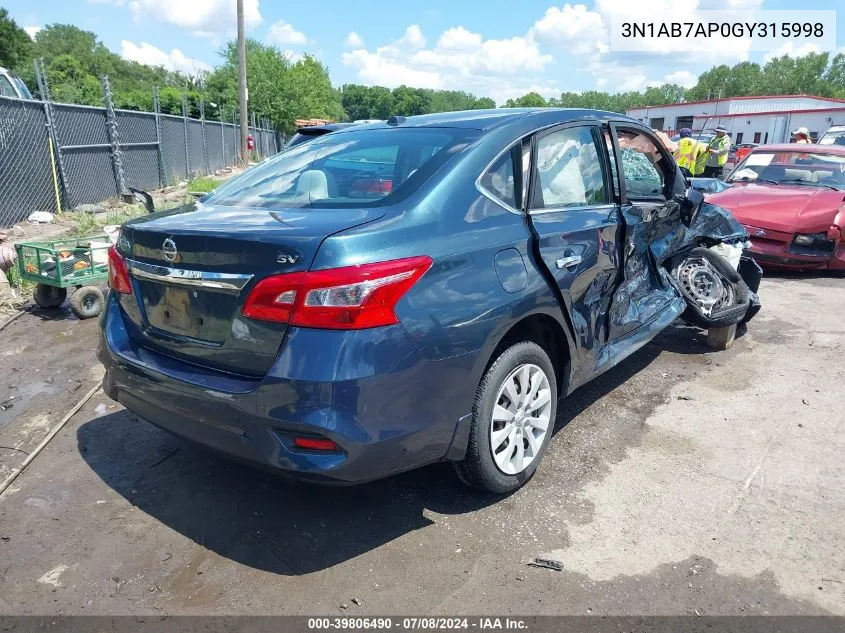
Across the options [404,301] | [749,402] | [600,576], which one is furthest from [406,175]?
[749,402]

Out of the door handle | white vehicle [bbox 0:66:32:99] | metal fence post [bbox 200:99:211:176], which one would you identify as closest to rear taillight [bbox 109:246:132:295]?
the door handle

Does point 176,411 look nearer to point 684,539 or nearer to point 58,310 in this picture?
point 684,539

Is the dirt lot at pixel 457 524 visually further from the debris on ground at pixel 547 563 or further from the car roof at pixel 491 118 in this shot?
the car roof at pixel 491 118

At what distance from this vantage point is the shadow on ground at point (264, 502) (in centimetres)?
281

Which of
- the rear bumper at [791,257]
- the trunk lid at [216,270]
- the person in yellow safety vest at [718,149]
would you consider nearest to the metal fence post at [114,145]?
the trunk lid at [216,270]

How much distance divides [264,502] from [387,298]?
1375 millimetres

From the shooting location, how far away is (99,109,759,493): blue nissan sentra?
2367mm

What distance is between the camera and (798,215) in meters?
7.72

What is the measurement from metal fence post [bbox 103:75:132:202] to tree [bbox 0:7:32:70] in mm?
47582

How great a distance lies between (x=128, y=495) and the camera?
126 inches

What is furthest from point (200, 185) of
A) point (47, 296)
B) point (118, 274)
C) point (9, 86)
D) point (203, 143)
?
point (118, 274)

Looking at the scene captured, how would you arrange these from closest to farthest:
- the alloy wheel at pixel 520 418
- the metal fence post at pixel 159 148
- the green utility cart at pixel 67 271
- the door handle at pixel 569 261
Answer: the alloy wheel at pixel 520 418 < the door handle at pixel 569 261 < the green utility cart at pixel 67 271 < the metal fence post at pixel 159 148

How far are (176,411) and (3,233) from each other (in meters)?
7.27

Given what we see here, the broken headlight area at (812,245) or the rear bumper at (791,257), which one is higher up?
the broken headlight area at (812,245)
